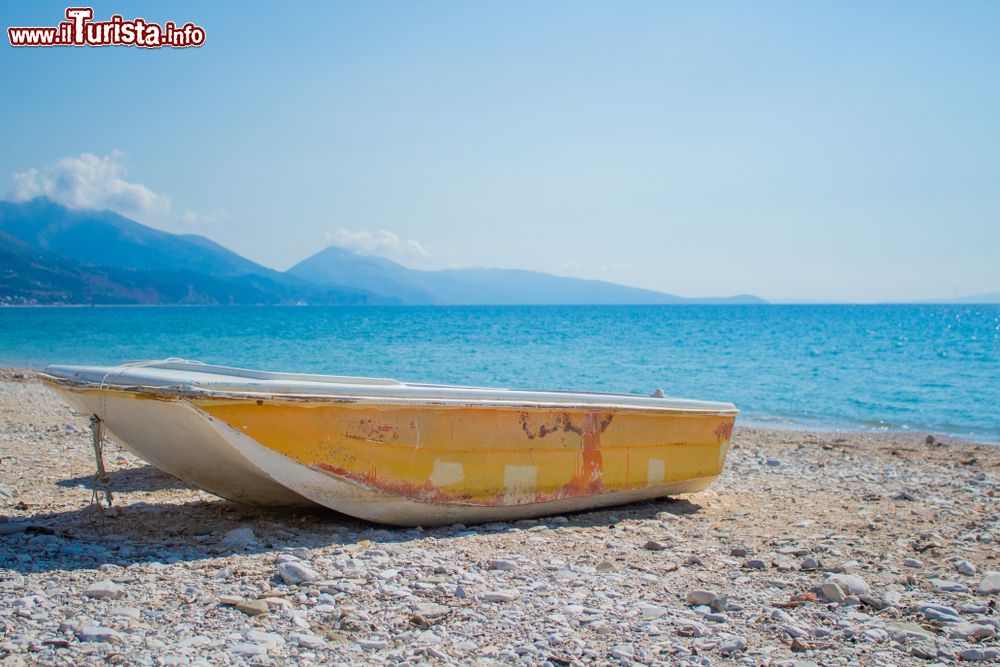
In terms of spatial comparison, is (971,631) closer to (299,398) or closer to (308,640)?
(308,640)

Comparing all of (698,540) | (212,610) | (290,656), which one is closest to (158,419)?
(212,610)

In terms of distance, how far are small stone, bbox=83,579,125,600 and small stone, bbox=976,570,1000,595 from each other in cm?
472

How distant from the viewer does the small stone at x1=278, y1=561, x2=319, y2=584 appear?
417cm

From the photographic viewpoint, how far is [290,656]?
3293 mm

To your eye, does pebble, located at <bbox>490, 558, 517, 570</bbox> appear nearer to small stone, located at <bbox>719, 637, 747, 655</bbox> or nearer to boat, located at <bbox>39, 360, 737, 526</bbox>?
boat, located at <bbox>39, 360, 737, 526</bbox>

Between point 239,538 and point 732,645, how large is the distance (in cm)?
302

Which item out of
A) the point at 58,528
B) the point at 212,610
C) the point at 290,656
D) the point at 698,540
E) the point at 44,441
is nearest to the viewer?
the point at 290,656

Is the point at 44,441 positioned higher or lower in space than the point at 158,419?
lower

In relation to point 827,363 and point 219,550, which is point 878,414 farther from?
point 219,550

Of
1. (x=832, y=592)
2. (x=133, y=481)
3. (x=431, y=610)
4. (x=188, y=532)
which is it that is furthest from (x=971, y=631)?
(x=133, y=481)

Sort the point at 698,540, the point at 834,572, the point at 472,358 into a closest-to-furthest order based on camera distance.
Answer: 1. the point at 834,572
2. the point at 698,540
3. the point at 472,358

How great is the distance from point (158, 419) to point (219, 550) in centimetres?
89

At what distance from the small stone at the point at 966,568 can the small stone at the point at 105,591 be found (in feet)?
16.2

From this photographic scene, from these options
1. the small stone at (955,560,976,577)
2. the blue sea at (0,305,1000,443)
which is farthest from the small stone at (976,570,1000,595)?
the blue sea at (0,305,1000,443)
